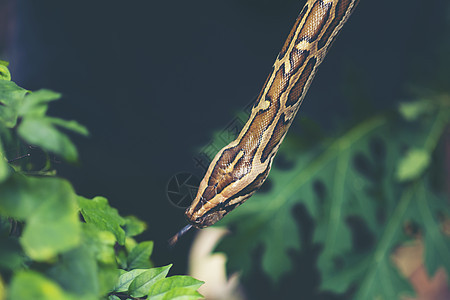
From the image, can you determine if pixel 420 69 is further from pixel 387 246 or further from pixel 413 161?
pixel 387 246

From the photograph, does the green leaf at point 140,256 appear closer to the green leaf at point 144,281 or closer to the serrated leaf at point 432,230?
the green leaf at point 144,281

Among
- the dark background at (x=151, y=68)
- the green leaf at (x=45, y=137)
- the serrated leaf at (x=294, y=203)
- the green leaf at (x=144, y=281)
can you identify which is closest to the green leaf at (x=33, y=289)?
the green leaf at (x=45, y=137)

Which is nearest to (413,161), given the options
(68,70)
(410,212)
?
(410,212)

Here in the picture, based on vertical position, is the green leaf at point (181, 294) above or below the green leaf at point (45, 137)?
below

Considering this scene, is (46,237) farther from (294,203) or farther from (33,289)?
(294,203)

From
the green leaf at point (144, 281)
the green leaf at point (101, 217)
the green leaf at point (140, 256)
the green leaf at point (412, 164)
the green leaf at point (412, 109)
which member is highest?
the green leaf at point (412, 109)

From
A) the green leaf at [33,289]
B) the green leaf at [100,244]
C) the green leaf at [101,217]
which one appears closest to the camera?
the green leaf at [33,289]

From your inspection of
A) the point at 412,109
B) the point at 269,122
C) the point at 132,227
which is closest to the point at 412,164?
the point at 412,109
